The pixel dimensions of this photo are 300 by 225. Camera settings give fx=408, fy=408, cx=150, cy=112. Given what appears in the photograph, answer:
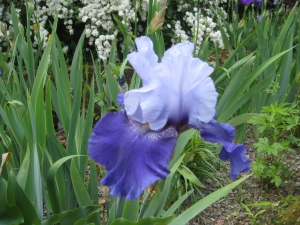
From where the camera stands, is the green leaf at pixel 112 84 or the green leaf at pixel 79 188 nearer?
the green leaf at pixel 79 188

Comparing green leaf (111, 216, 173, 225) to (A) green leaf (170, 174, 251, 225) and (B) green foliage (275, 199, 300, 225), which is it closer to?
(A) green leaf (170, 174, 251, 225)

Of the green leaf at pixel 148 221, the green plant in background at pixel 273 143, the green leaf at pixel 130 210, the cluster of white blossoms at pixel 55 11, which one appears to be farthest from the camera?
the cluster of white blossoms at pixel 55 11

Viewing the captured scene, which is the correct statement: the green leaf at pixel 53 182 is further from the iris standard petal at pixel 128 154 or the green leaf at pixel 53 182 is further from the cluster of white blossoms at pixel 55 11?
the cluster of white blossoms at pixel 55 11

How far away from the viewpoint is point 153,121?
984 mm

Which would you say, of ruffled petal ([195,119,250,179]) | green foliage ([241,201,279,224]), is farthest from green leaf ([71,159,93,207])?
green foliage ([241,201,279,224])

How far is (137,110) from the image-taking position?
1010 millimetres

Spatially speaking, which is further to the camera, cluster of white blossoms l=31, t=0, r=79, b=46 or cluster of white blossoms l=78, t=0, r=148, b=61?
cluster of white blossoms l=31, t=0, r=79, b=46

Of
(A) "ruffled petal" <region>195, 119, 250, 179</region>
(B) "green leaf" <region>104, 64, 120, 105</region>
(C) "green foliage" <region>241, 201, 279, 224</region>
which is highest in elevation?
(A) "ruffled petal" <region>195, 119, 250, 179</region>

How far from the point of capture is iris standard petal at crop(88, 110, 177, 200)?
3.00 ft

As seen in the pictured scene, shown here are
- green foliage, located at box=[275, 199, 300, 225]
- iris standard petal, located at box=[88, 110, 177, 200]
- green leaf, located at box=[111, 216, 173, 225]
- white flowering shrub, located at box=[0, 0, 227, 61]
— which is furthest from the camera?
white flowering shrub, located at box=[0, 0, 227, 61]

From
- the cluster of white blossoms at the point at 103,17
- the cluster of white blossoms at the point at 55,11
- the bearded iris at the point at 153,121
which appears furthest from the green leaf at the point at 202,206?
the cluster of white blossoms at the point at 55,11

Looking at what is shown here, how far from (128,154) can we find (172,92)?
7.2 inches

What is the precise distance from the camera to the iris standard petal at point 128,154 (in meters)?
0.91

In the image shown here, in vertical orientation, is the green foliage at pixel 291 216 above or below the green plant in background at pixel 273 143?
below
